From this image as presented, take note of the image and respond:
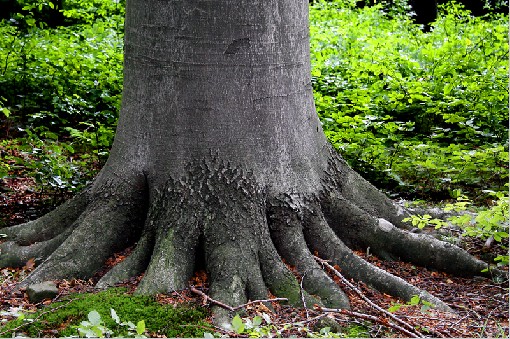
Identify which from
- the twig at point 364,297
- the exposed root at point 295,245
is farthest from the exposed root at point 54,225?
the twig at point 364,297

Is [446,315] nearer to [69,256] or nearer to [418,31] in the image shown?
[69,256]

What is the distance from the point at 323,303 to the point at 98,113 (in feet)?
15.3

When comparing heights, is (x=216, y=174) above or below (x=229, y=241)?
above

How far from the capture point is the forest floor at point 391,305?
3.42 meters

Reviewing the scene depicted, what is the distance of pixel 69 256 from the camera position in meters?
4.04

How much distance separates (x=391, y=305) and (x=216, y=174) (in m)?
1.33

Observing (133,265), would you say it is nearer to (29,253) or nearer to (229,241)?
(229,241)

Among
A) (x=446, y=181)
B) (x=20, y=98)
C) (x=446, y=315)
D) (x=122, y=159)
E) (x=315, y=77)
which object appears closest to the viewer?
(x=446, y=315)

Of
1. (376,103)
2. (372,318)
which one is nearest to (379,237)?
(372,318)

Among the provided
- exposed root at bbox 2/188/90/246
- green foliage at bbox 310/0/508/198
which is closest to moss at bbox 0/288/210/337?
exposed root at bbox 2/188/90/246

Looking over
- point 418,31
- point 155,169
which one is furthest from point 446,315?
point 418,31

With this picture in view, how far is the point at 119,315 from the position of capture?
3434 millimetres

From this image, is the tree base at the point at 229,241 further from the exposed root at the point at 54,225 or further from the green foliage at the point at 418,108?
the green foliage at the point at 418,108

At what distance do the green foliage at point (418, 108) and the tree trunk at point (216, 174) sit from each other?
6.72 ft
